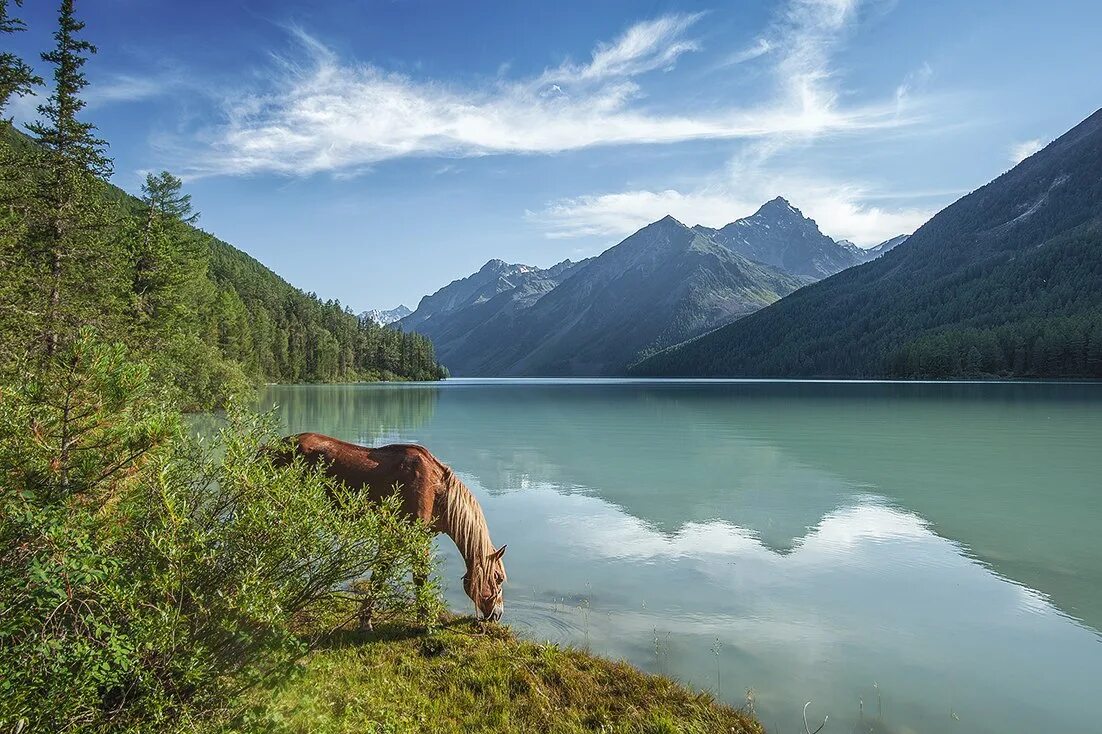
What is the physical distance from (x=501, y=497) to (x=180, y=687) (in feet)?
44.4

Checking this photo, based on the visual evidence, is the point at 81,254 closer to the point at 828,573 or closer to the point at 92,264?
the point at 92,264

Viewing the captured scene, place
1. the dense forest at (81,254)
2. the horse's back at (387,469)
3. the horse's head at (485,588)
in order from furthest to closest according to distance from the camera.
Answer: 1. the dense forest at (81,254)
2. the horse's head at (485,588)
3. the horse's back at (387,469)

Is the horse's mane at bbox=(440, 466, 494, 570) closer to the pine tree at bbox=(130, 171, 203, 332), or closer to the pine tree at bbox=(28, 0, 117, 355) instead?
the pine tree at bbox=(28, 0, 117, 355)

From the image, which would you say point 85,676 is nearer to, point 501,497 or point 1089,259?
point 501,497

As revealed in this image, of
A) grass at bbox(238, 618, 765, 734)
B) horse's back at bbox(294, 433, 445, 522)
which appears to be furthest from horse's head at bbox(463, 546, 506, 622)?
horse's back at bbox(294, 433, 445, 522)

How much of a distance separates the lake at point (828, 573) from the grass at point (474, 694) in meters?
0.80

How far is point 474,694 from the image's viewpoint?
6.13 m

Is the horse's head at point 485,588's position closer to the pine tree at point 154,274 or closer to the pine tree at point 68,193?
the pine tree at point 68,193

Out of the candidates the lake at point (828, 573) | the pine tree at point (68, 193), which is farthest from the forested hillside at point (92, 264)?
the lake at point (828, 573)

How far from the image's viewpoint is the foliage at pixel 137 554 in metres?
3.24

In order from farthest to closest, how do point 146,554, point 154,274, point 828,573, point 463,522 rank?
point 154,274 < point 828,573 < point 463,522 < point 146,554

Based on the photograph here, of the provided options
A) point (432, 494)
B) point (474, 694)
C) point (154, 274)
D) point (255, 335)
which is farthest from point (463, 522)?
point (255, 335)

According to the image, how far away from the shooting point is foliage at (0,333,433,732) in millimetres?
3236

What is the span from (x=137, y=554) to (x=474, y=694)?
3.71 metres
